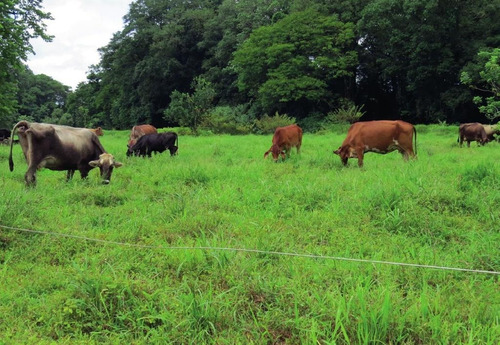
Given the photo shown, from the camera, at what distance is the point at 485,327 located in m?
2.25

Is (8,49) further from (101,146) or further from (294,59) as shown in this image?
(294,59)

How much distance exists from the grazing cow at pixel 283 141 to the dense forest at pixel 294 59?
26.7 feet

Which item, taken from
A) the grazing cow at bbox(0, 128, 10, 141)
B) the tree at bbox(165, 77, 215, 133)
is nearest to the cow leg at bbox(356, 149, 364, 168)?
the tree at bbox(165, 77, 215, 133)

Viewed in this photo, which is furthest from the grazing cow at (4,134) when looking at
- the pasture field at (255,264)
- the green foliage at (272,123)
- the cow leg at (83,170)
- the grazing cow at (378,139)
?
the grazing cow at (378,139)

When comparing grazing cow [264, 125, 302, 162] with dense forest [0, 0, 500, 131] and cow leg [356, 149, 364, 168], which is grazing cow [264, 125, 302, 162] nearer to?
cow leg [356, 149, 364, 168]

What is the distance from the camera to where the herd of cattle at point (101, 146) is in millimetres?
6652

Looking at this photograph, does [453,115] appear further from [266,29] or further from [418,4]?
[266,29]

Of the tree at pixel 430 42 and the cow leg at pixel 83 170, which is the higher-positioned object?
the tree at pixel 430 42

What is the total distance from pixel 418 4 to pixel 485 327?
88.7ft

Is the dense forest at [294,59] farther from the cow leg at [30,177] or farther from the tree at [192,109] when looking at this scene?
the cow leg at [30,177]

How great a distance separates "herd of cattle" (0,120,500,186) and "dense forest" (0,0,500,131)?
189 inches

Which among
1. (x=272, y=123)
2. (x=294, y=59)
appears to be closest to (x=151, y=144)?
(x=272, y=123)

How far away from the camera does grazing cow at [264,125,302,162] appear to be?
10.1m

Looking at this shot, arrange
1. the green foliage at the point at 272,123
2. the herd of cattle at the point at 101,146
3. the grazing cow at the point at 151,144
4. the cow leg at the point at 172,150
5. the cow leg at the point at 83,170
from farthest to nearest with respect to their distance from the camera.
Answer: the green foliage at the point at 272,123
the cow leg at the point at 172,150
the grazing cow at the point at 151,144
the cow leg at the point at 83,170
the herd of cattle at the point at 101,146
